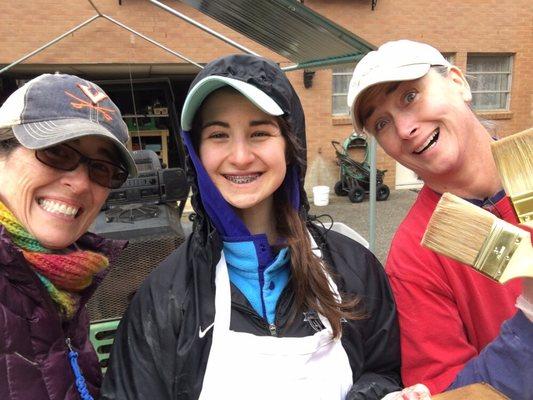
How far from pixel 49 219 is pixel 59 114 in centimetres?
29

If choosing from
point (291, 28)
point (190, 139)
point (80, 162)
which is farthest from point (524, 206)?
point (291, 28)

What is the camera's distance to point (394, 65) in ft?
4.48

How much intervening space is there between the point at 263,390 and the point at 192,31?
8027mm

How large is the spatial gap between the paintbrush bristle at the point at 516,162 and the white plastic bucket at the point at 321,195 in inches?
294

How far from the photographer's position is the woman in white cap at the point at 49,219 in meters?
1.11

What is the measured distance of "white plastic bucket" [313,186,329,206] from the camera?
8.36 metres

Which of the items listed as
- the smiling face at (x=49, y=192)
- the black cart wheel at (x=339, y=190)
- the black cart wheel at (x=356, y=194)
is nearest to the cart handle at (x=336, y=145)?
the black cart wheel at (x=339, y=190)

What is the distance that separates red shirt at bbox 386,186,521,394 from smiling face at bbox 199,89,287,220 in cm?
53

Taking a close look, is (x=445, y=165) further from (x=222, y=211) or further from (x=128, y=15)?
(x=128, y=15)

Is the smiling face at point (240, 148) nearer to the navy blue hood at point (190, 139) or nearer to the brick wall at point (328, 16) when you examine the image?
the navy blue hood at point (190, 139)

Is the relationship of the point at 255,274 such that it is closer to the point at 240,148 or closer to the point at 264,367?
the point at 264,367

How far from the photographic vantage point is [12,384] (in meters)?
1.06

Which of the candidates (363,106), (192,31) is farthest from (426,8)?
(363,106)

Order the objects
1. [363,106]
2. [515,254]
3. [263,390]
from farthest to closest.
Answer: [363,106], [263,390], [515,254]
